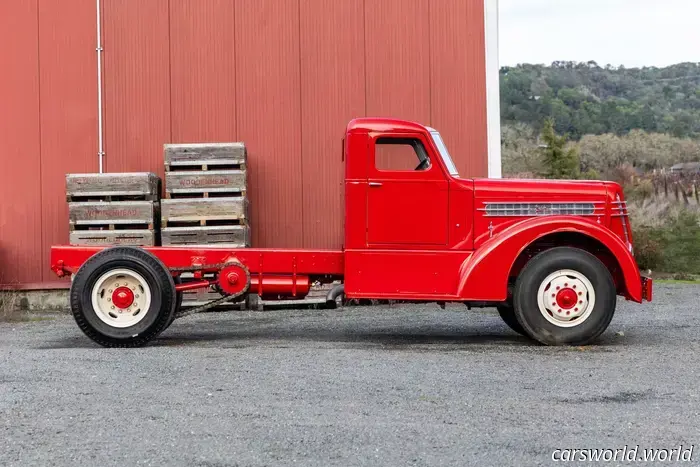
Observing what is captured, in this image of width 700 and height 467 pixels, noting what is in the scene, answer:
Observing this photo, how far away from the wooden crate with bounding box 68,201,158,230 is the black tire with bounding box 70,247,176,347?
9.80 feet

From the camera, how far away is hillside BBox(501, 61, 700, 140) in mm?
59938

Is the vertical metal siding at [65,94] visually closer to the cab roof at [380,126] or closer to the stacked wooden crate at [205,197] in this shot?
the stacked wooden crate at [205,197]

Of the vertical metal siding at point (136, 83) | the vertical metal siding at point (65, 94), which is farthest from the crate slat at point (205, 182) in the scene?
the vertical metal siding at point (65, 94)

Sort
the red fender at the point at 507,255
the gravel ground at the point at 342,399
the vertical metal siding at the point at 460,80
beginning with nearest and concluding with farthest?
the gravel ground at the point at 342,399
the red fender at the point at 507,255
the vertical metal siding at the point at 460,80

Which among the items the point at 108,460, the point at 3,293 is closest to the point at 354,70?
the point at 3,293

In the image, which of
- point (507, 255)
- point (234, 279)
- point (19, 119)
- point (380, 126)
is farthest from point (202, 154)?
point (507, 255)

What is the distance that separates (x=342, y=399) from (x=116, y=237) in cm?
665

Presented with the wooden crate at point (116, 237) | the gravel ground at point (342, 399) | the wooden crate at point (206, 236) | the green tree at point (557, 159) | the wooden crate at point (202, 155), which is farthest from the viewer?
the green tree at point (557, 159)

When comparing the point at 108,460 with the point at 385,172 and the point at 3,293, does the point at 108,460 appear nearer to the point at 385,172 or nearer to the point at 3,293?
the point at 385,172

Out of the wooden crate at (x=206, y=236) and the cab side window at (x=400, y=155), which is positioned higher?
the cab side window at (x=400, y=155)

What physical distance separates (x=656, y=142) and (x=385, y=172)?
4319 cm

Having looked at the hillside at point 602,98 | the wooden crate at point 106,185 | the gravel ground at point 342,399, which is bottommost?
the gravel ground at point 342,399

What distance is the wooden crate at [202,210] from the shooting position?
1198cm

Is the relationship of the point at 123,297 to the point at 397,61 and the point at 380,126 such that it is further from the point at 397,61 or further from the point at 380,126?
the point at 397,61
